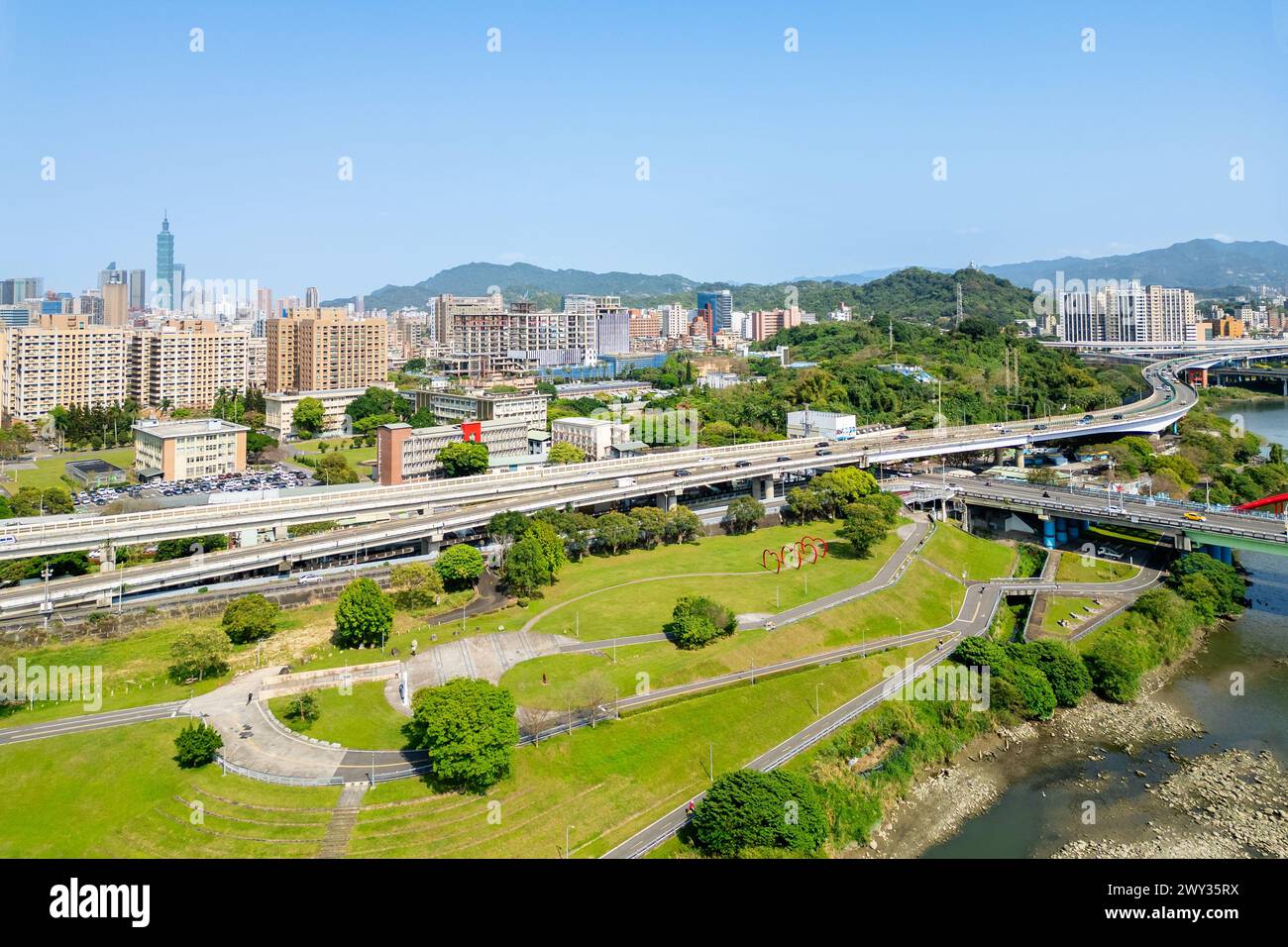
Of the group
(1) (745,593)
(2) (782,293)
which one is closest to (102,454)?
(1) (745,593)

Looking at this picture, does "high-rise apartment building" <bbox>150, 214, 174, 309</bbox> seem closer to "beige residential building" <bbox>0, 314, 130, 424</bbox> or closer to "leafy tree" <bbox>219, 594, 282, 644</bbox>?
"beige residential building" <bbox>0, 314, 130, 424</bbox>

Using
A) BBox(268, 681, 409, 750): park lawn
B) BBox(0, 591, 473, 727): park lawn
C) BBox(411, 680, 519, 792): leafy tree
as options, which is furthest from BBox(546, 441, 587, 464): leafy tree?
BBox(411, 680, 519, 792): leafy tree

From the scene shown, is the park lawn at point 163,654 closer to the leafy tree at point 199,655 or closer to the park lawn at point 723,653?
the leafy tree at point 199,655

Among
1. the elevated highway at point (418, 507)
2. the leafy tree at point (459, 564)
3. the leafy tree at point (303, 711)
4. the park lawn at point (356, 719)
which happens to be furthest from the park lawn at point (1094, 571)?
the leafy tree at point (303, 711)

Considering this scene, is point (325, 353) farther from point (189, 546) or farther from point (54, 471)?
point (189, 546)

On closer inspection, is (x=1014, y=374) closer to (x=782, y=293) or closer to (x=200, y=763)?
(x=200, y=763)
